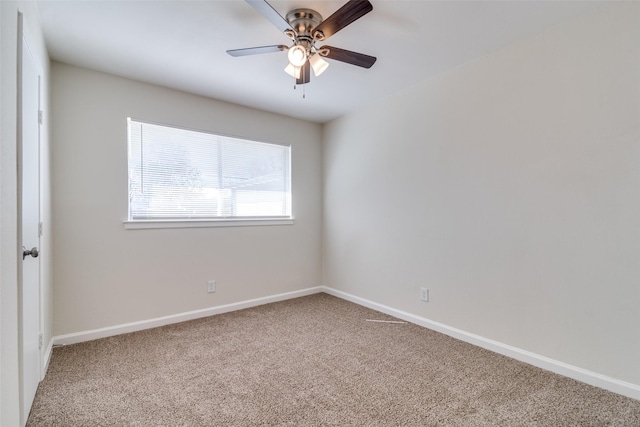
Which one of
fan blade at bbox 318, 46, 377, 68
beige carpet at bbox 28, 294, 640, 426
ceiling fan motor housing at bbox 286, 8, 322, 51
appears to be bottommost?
beige carpet at bbox 28, 294, 640, 426

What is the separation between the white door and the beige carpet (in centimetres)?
25

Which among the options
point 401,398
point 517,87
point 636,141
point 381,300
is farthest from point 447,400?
point 517,87

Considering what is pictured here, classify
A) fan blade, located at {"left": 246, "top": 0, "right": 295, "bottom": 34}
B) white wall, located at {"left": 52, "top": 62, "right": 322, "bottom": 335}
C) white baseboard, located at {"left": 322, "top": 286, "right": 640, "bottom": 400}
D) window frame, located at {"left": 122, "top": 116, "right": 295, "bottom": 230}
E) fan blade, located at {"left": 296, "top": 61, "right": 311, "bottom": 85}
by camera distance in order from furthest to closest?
1. window frame, located at {"left": 122, "top": 116, "right": 295, "bottom": 230}
2. white wall, located at {"left": 52, "top": 62, "right": 322, "bottom": 335}
3. fan blade, located at {"left": 296, "top": 61, "right": 311, "bottom": 85}
4. white baseboard, located at {"left": 322, "top": 286, "right": 640, "bottom": 400}
5. fan blade, located at {"left": 246, "top": 0, "right": 295, "bottom": 34}

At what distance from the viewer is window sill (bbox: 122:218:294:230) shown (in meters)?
2.91

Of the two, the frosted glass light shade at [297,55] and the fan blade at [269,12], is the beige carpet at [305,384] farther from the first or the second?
the fan blade at [269,12]

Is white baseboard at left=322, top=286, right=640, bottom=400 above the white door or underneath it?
underneath

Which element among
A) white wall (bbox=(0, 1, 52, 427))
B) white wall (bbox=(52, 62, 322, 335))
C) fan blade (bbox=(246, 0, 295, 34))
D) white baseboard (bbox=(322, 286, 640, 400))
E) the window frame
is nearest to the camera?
white wall (bbox=(0, 1, 52, 427))

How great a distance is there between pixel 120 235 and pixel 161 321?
939mm

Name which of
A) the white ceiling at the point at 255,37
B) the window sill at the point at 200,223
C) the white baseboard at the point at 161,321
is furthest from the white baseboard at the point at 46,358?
the white ceiling at the point at 255,37

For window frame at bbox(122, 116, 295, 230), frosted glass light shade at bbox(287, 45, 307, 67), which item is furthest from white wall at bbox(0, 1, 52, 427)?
window frame at bbox(122, 116, 295, 230)

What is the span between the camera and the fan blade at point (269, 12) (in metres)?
1.55

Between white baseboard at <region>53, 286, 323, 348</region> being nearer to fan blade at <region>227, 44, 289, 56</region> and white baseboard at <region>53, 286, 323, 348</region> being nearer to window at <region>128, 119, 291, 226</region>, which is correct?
window at <region>128, 119, 291, 226</region>

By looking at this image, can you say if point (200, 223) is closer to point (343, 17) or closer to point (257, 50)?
point (257, 50)

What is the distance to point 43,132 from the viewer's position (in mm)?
2189
